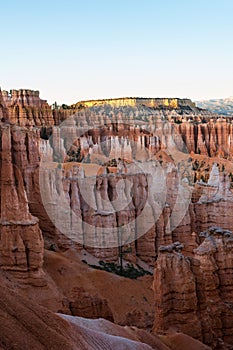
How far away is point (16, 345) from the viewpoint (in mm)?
5770

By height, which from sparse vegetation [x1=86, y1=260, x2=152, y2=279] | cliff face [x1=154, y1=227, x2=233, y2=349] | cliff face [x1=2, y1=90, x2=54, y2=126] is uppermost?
cliff face [x1=2, y1=90, x2=54, y2=126]

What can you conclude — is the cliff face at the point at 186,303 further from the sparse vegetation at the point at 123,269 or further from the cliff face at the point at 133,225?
the sparse vegetation at the point at 123,269

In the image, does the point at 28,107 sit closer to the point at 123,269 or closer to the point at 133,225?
the point at 133,225

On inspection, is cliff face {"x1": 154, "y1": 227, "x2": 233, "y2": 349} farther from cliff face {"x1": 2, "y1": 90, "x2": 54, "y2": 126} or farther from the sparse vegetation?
cliff face {"x1": 2, "y1": 90, "x2": 54, "y2": 126}

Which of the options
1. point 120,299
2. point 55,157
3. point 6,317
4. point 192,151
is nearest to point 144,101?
point 192,151

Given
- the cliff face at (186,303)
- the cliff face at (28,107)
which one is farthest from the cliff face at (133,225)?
the cliff face at (28,107)

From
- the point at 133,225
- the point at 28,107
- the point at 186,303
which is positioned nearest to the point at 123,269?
the point at 133,225

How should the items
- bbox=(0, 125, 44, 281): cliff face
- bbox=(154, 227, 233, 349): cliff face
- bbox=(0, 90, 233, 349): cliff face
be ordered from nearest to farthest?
bbox=(154, 227, 233, 349): cliff face < bbox=(0, 90, 233, 349): cliff face < bbox=(0, 125, 44, 281): cliff face

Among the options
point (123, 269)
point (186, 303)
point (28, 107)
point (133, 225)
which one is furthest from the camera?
point (28, 107)

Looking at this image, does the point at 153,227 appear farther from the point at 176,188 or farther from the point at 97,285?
the point at 97,285

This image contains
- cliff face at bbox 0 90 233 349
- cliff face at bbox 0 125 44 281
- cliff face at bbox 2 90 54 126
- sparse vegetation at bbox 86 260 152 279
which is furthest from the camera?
cliff face at bbox 2 90 54 126

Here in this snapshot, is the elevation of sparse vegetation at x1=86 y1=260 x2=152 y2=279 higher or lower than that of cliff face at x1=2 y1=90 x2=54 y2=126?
lower

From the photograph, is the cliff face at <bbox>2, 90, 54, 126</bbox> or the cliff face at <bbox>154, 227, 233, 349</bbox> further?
the cliff face at <bbox>2, 90, 54, 126</bbox>

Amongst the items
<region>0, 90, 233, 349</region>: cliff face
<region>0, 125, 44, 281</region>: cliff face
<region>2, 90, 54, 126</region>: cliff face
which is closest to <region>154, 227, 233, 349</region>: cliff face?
<region>0, 90, 233, 349</region>: cliff face
